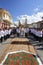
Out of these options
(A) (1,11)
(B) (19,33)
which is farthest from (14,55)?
(A) (1,11)

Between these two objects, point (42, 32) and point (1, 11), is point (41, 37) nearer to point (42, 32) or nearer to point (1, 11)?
point (42, 32)

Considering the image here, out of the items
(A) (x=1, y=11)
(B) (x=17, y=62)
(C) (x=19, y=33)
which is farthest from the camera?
(A) (x=1, y=11)

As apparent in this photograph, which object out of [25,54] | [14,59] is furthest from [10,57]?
[25,54]

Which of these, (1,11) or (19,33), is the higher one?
(1,11)

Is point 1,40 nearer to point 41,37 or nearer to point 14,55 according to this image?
point 41,37

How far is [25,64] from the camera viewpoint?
17.4ft

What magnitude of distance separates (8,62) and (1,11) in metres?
75.0

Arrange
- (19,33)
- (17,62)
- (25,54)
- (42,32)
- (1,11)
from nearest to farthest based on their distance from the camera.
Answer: (17,62) < (25,54) < (42,32) < (19,33) < (1,11)

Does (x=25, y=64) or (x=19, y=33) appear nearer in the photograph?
(x=25, y=64)

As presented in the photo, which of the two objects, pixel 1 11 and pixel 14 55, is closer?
pixel 14 55

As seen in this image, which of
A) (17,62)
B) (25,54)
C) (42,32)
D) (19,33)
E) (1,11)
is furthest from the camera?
(1,11)

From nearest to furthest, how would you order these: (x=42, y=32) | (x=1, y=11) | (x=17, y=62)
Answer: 1. (x=17, y=62)
2. (x=42, y=32)
3. (x=1, y=11)

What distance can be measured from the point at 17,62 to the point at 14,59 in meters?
0.11

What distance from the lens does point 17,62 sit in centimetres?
528
